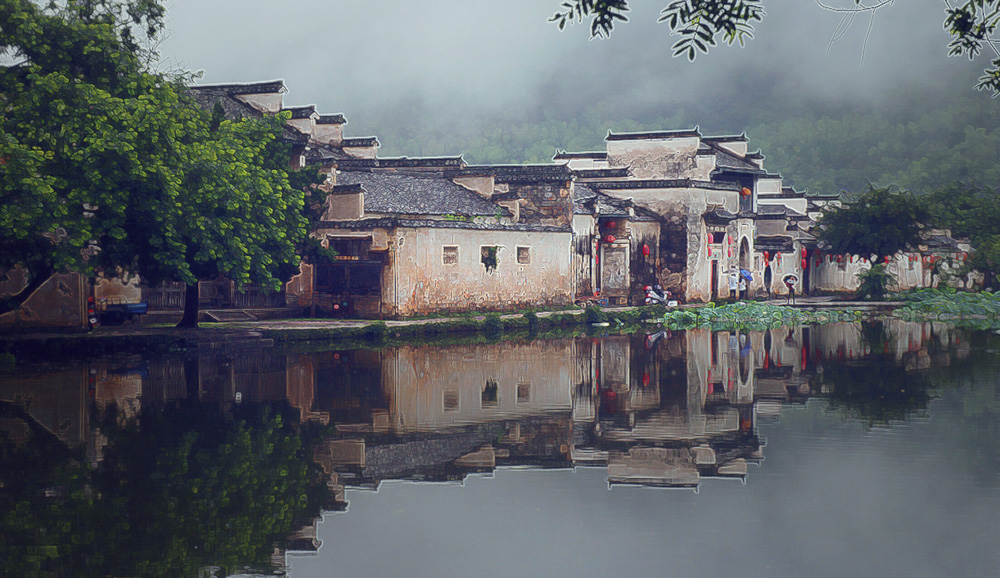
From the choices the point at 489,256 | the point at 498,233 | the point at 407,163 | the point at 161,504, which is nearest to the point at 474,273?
the point at 489,256

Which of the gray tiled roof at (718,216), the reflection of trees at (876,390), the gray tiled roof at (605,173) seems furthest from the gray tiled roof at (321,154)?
the reflection of trees at (876,390)

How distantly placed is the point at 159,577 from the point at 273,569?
72 cm

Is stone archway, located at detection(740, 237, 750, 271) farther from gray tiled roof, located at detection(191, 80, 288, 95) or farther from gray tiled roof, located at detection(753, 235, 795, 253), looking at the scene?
gray tiled roof, located at detection(191, 80, 288, 95)

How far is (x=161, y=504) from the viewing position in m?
8.63

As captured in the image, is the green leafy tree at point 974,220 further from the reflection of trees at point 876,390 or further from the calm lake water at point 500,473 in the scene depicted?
the calm lake water at point 500,473

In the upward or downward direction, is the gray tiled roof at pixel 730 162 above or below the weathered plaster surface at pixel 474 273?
above

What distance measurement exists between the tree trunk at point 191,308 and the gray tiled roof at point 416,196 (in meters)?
8.58

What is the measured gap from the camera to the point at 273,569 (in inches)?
275

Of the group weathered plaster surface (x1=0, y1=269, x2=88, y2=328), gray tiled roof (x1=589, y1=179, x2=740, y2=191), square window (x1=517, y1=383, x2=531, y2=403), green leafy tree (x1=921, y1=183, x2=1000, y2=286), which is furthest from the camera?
green leafy tree (x1=921, y1=183, x2=1000, y2=286)

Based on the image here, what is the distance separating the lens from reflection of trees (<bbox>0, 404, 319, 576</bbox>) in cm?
717

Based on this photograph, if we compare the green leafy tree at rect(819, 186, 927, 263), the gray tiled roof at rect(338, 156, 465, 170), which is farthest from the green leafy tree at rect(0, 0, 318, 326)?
the green leafy tree at rect(819, 186, 927, 263)

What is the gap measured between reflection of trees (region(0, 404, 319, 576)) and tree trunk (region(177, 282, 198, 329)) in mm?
15405

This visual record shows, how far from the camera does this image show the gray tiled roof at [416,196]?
117 feet

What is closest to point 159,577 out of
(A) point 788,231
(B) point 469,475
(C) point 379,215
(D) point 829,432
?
(B) point 469,475
